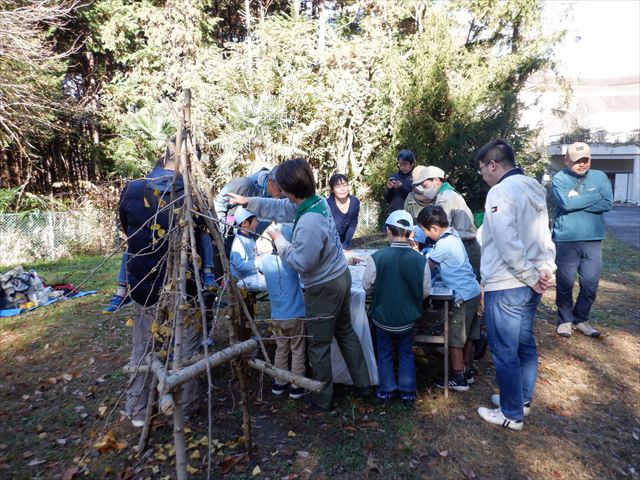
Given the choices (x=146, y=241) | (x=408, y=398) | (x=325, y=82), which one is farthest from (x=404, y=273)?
(x=325, y=82)

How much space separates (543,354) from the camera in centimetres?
457

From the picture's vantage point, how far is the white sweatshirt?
2814 mm

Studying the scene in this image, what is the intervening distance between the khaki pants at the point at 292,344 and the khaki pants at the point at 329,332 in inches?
10.0

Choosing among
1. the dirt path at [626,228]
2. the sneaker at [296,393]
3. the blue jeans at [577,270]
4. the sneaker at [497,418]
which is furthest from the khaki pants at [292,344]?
the dirt path at [626,228]

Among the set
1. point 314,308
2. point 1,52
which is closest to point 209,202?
point 314,308

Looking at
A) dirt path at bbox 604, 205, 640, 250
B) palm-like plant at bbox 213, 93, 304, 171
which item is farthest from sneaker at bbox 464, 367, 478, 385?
dirt path at bbox 604, 205, 640, 250

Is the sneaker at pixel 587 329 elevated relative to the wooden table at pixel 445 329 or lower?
lower

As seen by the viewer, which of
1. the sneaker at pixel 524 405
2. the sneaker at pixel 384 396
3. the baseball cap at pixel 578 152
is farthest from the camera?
the baseball cap at pixel 578 152

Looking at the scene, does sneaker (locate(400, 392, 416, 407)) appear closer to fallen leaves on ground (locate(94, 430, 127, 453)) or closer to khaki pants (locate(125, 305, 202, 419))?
khaki pants (locate(125, 305, 202, 419))

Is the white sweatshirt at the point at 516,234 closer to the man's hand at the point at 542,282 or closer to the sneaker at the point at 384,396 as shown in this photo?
the man's hand at the point at 542,282

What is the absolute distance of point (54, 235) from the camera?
1147 cm

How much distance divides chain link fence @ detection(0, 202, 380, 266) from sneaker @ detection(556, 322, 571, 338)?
25.8 ft

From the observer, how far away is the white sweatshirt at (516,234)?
2.81 metres

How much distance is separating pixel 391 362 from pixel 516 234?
1483 millimetres
